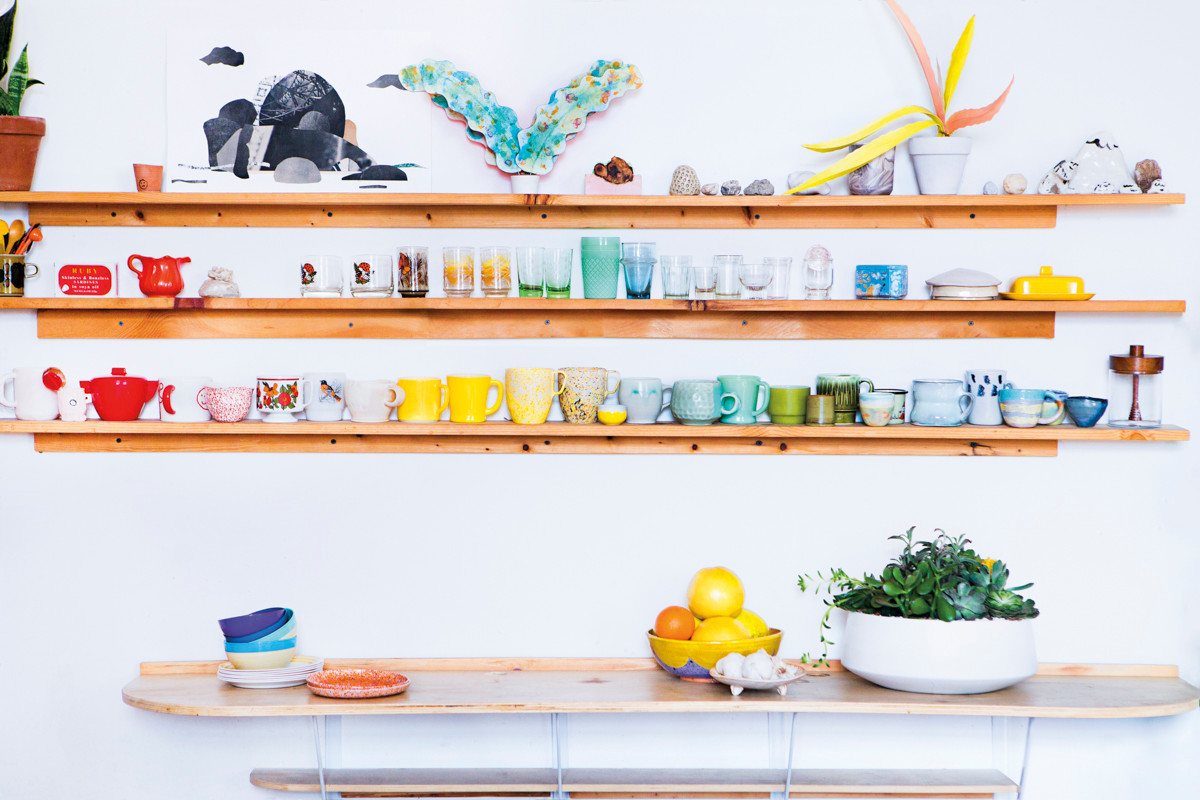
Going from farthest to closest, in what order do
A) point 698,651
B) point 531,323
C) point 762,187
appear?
point 531,323, point 762,187, point 698,651

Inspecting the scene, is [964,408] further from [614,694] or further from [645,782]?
[645,782]

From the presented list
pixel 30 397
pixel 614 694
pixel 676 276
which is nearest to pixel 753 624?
pixel 614 694

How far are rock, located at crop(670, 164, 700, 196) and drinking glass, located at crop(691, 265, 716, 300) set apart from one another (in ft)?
0.55

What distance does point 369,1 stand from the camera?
7.89 ft

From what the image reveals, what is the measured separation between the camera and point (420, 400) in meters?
2.31

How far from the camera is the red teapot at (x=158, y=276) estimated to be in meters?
2.33

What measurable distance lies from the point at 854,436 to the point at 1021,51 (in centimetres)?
96

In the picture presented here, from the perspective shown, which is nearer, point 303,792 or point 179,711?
point 179,711

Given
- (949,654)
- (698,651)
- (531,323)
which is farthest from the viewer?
(531,323)

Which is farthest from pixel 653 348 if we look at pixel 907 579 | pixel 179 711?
pixel 179 711

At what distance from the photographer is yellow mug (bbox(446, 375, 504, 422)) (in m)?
2.29

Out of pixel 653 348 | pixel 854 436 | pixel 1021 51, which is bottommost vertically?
pixel 854 436

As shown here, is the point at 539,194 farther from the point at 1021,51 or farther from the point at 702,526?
the point at 1021,51

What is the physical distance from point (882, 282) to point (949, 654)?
2.63 ft
